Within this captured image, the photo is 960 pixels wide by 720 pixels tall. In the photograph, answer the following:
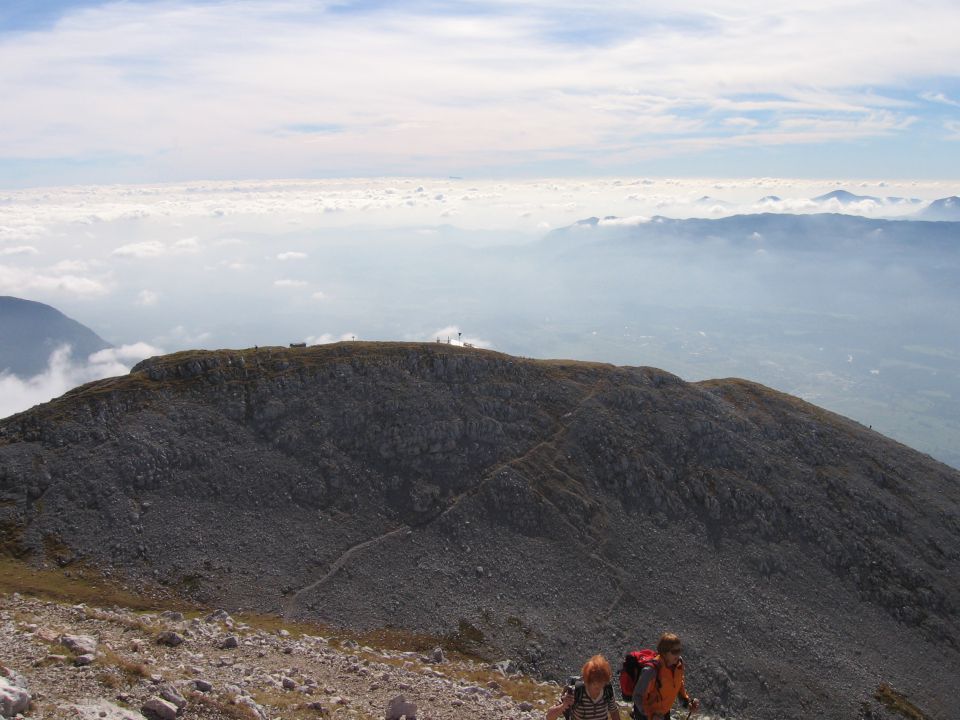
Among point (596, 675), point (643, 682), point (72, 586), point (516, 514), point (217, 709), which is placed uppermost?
point (596, 675)

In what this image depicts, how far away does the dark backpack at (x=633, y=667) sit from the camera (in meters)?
15.5

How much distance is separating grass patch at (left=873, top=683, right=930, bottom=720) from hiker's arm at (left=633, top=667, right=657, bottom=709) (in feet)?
Answer: 186

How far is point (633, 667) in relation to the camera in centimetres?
1596

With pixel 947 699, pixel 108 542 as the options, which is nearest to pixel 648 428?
pixel 947 699

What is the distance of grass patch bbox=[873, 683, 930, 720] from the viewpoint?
2197 inches

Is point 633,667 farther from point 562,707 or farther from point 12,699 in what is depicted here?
point 12,699

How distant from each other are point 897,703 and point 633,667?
5800 cm

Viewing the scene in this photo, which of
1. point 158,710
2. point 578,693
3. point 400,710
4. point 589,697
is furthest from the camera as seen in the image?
point 400,710

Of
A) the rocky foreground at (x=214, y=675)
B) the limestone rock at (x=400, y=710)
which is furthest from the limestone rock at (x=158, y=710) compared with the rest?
the limestone rock at (x=400, y=710)

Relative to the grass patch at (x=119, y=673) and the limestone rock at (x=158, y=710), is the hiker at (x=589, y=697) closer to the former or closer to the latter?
the limestone rock at (x=158, y=710)

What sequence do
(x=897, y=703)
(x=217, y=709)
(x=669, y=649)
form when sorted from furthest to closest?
1. (x=897, y=703)
2. (x=217, y=709)
3. (x=669, y=649)

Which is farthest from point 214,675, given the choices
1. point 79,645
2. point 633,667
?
point 633,667

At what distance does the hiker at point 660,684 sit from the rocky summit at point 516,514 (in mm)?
40382

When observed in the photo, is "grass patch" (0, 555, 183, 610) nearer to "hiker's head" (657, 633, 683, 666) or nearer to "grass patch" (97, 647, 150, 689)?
"grass patch" (97, 647, 150, 689)
